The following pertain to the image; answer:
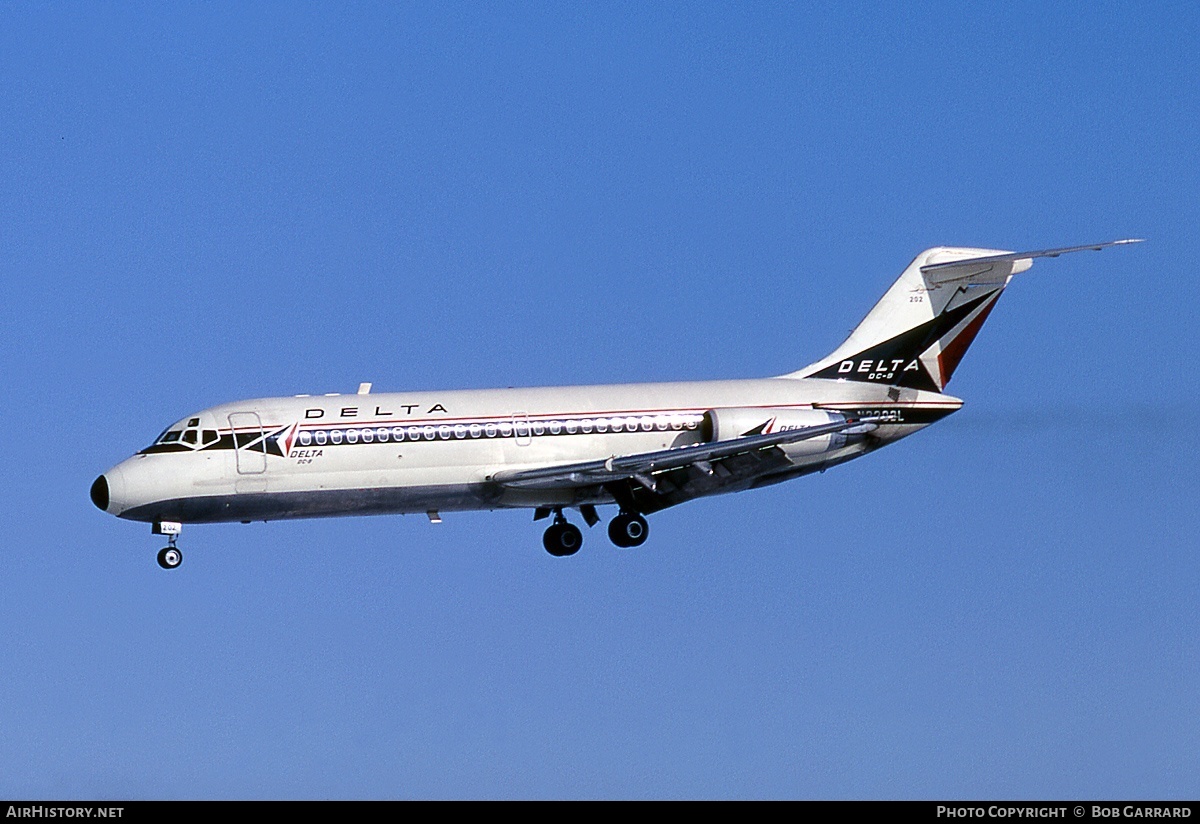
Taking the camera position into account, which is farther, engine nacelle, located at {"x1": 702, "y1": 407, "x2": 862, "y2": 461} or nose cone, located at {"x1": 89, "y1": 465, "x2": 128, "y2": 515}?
engine nacelle, located at {"x1": 702, "y1": 407, "x2": 862, "y2": 461}

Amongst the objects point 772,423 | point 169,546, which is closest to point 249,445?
point 169,546

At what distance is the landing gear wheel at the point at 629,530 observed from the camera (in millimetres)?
56844

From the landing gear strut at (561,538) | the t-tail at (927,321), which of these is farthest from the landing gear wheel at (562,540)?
the t-tail at (927,321)

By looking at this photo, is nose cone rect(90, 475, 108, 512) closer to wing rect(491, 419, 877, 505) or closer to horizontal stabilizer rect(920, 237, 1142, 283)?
wing rect(491, 419, 877, 505)

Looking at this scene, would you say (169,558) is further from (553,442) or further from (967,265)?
(967,265)

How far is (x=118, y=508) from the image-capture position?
5294 cm

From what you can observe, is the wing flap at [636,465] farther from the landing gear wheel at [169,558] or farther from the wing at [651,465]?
the landing gear wheel at [169,558]

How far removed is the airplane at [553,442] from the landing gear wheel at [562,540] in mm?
38

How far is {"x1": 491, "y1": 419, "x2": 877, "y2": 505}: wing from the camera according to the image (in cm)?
5466

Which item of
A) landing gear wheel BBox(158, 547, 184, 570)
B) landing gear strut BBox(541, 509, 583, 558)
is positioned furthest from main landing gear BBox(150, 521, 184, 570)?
landing gear strut BBox(541, 509, 583, 558)

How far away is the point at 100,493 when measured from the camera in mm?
52969
